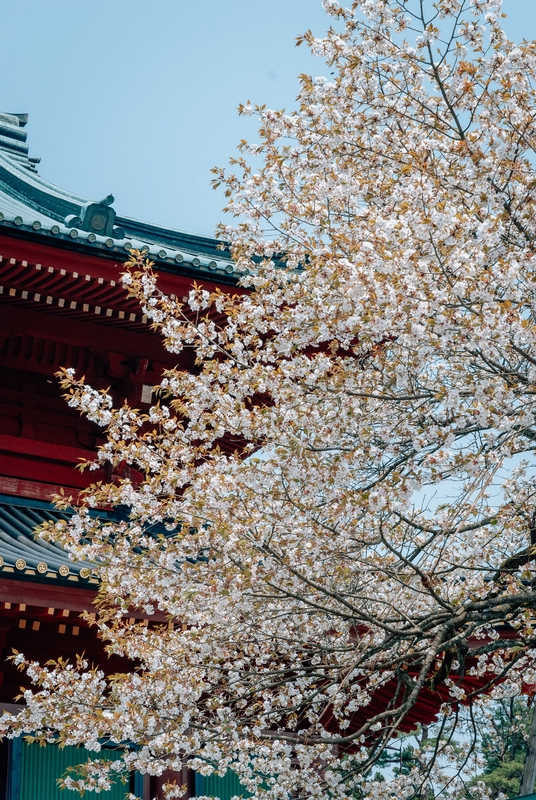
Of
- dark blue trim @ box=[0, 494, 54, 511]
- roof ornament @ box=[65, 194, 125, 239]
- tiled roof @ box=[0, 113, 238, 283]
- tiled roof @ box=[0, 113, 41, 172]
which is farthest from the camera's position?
tiled roof @ box=[0, 113, 41, 172]

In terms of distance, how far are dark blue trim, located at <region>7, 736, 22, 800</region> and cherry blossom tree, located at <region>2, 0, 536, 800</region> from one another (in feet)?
2.19

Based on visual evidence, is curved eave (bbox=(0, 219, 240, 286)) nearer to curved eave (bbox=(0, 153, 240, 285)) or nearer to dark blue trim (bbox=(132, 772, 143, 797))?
curved eave (bbox=(0, 153, 240, 285))

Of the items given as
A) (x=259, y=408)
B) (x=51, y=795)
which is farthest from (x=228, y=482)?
(x=51, y=795)

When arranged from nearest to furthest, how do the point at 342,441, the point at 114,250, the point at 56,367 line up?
1. the point at 342,441
2. the point at 114,250
3. the point at 56,367

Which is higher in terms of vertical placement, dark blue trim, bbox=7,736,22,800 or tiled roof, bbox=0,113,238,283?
tiled roof, bbox=0,113,238,283

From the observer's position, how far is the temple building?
21.4 ft

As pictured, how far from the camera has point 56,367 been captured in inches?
325

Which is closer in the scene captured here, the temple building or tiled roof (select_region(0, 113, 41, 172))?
the temple building

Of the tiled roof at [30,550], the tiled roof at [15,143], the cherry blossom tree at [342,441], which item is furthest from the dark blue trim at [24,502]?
the tiled roof at [15,143]

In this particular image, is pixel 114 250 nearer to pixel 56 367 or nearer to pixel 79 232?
pixel 79 232

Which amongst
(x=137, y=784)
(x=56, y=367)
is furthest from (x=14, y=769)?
(x=56, y=367)

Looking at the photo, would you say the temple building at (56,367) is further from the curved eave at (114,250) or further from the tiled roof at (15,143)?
the tiled roof at (15,143)

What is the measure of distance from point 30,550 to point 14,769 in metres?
1.44

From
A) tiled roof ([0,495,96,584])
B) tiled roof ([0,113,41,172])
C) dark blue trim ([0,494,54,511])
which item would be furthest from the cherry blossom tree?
tiled roof ([0,113,41,172])
